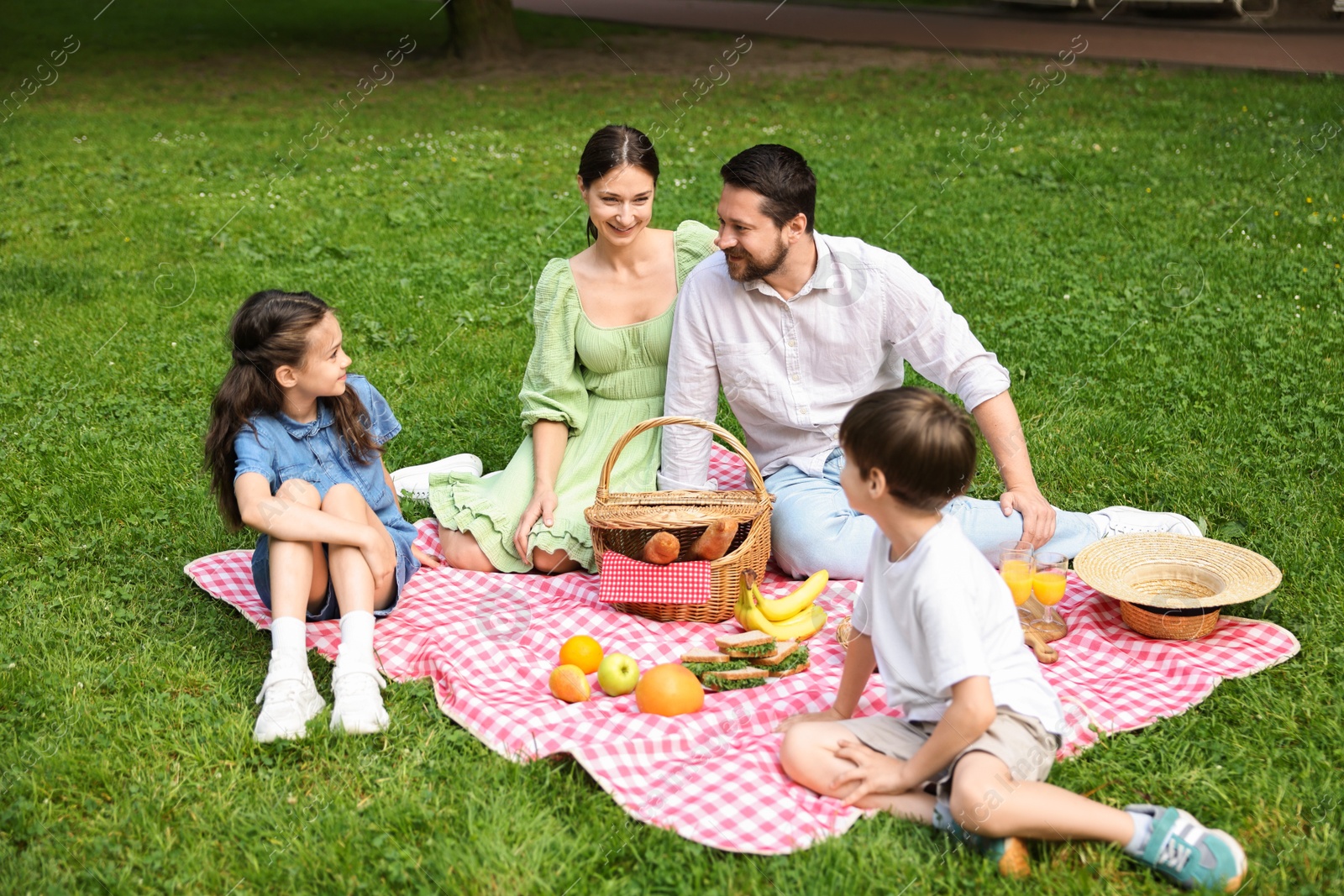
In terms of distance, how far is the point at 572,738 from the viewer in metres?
3.34

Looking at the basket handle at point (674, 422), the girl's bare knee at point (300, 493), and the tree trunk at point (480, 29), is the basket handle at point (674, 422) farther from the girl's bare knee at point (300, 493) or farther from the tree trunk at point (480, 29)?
the tree trunk at point (480, 29)

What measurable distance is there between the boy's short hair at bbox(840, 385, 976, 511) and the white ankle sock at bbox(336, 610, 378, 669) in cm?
166

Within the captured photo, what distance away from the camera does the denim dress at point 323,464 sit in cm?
382

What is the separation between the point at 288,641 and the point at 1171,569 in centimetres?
278

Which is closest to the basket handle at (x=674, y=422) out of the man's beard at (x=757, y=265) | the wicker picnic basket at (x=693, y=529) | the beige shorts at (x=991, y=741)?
the wicker picnic basket at (x=693, y=529)

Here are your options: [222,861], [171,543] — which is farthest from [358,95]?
[222,861]

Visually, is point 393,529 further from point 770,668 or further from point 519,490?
point 770,668

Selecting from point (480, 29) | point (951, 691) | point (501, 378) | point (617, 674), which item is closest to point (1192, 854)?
point (951, 691)

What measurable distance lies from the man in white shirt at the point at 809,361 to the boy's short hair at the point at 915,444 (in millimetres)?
1267

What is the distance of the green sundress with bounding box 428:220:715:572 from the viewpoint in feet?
14.8

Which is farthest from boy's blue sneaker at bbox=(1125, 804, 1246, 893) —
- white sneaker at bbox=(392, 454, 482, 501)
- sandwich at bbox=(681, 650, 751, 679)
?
white sneaker at bbox=(392, 454, 482, 501)

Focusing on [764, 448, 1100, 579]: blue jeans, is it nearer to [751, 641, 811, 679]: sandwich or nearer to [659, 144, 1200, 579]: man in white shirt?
[659, 144, 1200, 579]: man in white shirt

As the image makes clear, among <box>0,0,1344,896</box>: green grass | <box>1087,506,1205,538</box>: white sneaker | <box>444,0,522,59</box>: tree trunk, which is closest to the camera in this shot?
<box>0,0,1344,896</box>: green grass

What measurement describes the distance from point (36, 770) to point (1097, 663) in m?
3.05
